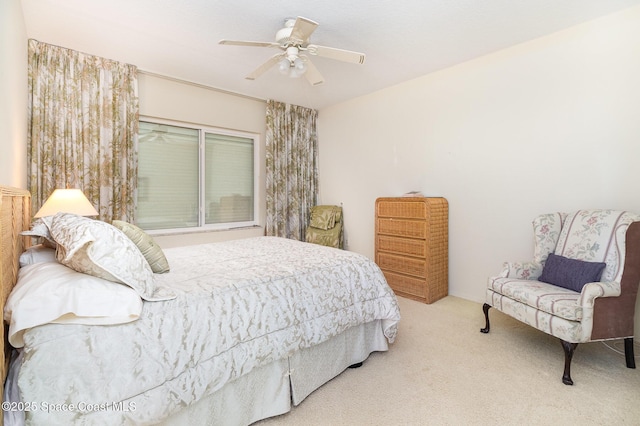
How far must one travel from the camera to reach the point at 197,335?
1.38 meters

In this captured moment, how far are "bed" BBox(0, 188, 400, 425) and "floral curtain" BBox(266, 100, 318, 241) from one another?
7.64 ft

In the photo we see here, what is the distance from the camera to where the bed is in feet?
3.58

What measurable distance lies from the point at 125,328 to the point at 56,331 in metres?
0.21

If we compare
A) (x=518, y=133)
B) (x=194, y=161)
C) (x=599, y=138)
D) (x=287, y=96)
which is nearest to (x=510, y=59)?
(x=518, y=133)

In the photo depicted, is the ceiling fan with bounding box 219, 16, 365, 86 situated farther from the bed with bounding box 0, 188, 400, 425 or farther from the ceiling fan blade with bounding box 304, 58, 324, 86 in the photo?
the bed with bounding box 0, 188, 400, 425

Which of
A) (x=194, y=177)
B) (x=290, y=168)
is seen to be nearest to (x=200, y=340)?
(x=194, y=177)

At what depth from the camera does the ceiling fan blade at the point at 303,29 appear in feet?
6.63

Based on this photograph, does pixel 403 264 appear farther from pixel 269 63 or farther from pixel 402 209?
pixel 269 63

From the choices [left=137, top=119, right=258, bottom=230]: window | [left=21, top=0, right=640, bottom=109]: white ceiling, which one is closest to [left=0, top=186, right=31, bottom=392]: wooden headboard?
[left=21, top=0, right=640, bottom=109]: white ceiling

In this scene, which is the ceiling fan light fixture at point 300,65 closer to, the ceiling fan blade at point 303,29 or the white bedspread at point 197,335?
the ceiling fan blade at point 303,29

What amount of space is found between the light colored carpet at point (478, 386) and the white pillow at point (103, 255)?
3.23 ft

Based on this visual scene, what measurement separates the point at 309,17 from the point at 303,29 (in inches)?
17.4

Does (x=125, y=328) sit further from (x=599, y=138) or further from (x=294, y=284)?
(x=599, y=138)

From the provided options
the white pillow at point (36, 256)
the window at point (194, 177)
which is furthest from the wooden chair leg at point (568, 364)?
the window at point (194, 177)
